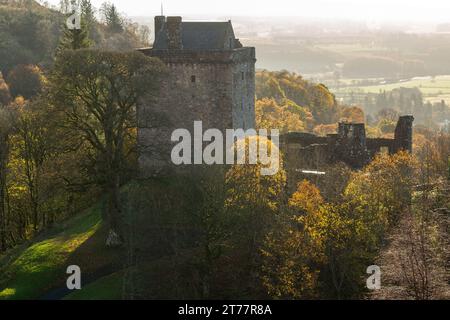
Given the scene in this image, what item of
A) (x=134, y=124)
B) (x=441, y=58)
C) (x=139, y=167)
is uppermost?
(x=441, y=58)

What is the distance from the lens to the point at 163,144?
38969 mm

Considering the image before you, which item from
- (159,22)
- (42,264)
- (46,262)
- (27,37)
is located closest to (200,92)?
(159,22)

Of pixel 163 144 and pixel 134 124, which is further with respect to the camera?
pixel 163 144

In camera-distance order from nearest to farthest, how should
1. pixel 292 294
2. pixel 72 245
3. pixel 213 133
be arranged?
1. pixel 292 294
2. pixel 72 245
3. pixel 213 133

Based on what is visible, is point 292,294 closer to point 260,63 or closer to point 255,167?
point 255,167

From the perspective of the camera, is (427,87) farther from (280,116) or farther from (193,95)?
(193,95)

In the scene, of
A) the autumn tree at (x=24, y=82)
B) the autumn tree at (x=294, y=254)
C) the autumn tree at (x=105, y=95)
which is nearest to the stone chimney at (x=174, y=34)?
the autumn tree at (x=105, y=95)

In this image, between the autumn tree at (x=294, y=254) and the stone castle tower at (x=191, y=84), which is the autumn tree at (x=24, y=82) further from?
the autumn tree at (x=294, y=254)

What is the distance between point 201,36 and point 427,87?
157557 mm

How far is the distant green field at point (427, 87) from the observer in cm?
17812

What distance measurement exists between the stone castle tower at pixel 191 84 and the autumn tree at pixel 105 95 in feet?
10.5

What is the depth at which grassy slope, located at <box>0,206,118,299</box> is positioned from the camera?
32.8 metres

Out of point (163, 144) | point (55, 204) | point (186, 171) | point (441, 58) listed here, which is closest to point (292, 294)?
point (186, 171)

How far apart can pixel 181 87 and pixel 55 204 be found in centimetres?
1117
